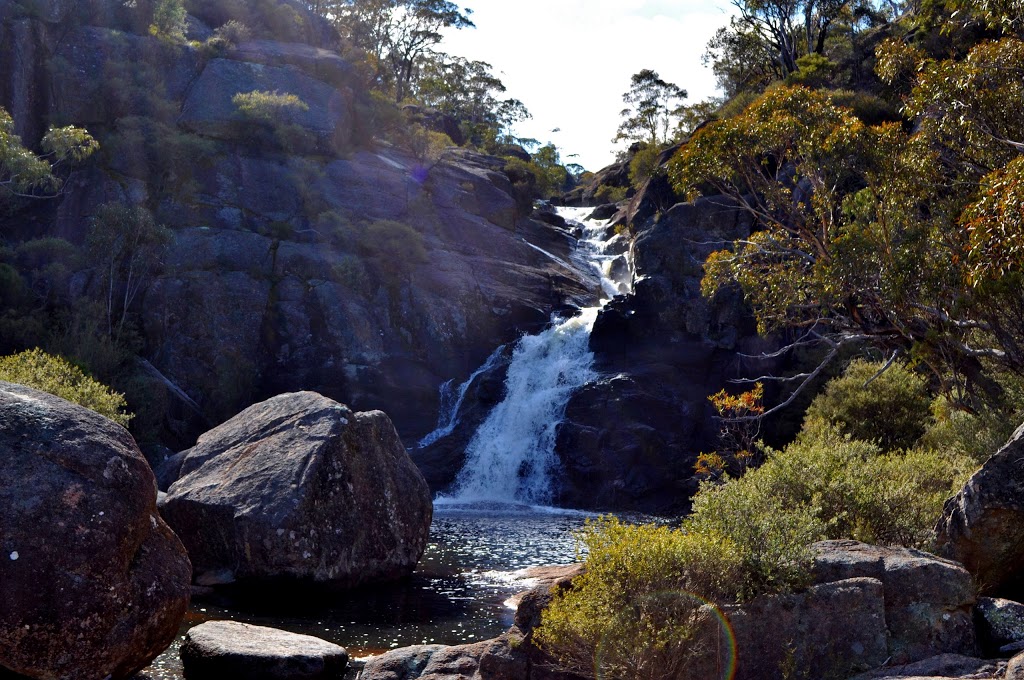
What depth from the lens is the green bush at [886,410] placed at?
2314 centimetres

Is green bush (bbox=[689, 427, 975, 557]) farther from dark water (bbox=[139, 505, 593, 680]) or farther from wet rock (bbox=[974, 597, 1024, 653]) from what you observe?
dark water (bbox=[139, 505, 593, 680])

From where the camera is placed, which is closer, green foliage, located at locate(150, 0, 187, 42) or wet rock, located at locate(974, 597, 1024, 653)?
wet rock, located at locate(974, 597, 1024, 653)

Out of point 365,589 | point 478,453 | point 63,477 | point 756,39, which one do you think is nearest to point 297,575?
point 365,589

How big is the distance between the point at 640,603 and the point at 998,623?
3676mm

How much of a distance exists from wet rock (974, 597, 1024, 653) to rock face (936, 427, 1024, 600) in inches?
46.4

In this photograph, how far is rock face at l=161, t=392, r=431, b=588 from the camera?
49.5 ft

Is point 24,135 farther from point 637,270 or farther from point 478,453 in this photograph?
point 637,270

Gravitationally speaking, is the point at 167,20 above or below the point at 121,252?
above

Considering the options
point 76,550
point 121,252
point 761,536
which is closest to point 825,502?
point 761,536

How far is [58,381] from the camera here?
19.7m

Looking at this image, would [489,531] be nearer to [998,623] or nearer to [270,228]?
[998,623]

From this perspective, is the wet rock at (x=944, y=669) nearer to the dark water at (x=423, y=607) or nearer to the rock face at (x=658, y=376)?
the dark water at (x=423, y=607)

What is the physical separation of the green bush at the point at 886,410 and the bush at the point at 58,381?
18246 millimetres

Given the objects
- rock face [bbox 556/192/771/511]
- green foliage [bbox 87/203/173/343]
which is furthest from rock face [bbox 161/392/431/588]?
green foliage [bbox 87/203/173/343]
